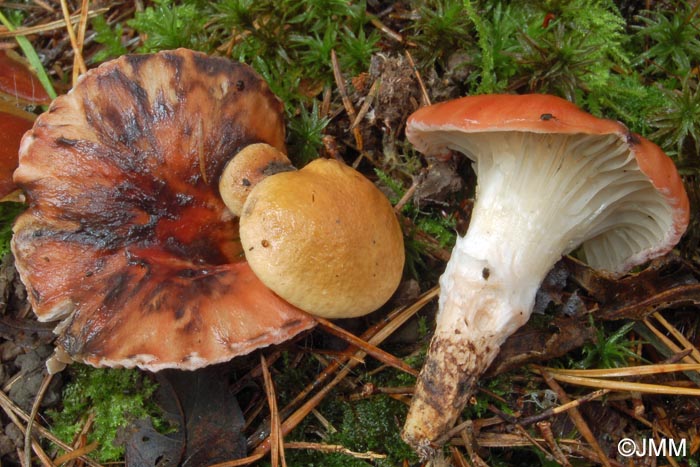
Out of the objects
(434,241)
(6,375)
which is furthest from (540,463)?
(6,375)

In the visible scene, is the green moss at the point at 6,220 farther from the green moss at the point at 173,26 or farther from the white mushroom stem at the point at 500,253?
the white mushroom stem at the point at 500,253

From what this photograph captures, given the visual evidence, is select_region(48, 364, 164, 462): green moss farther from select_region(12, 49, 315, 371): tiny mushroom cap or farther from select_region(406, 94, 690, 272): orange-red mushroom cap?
select_region(406, 94, 690, 272): orange-red mushroom cap

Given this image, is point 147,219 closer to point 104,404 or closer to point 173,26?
point 104,404

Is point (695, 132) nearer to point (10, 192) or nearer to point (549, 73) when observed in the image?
point (549, 73)

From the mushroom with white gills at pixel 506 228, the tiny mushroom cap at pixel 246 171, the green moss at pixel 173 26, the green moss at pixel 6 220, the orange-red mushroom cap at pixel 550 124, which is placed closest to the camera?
the orange-red mushroom cap at pixel 550 124

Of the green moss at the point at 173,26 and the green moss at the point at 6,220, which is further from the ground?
the green moss at the point at 173,26

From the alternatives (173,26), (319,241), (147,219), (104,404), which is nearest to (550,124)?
(319,241)

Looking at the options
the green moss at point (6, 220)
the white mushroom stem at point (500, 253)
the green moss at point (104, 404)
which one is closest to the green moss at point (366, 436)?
the white mushroom stem at point (500, 253)
